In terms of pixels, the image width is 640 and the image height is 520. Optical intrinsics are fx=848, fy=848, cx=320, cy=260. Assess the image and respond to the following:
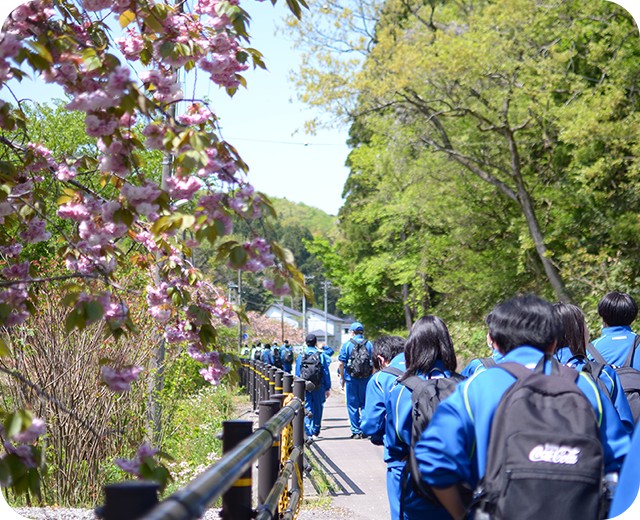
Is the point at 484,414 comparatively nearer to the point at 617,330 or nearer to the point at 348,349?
the point at 617,330

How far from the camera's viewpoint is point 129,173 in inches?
161

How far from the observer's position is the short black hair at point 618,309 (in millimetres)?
5868

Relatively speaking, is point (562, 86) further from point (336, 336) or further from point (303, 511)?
point (336, 336)

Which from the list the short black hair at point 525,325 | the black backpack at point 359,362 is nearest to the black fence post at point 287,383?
the black backpack at point 359,362

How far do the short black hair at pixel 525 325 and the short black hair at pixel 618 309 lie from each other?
2864 millimetres

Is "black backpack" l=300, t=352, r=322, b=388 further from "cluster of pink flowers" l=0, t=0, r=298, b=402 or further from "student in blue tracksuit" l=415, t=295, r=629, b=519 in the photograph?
"student in blue tracksuit" l=415, t=295, r=629, b=519

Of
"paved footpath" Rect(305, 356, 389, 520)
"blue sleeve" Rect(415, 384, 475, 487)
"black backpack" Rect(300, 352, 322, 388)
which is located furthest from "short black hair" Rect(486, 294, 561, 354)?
"black backpack" Rect(300, 352, 322, 388)

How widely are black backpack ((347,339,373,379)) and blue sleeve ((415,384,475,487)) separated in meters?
10.9

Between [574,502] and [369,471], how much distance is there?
831 centimetres

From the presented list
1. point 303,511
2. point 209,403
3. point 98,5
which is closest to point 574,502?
point 98,5

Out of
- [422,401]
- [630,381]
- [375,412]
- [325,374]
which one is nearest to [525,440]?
[422,401]

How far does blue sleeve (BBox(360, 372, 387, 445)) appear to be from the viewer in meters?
4.84

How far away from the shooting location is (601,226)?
1992cm

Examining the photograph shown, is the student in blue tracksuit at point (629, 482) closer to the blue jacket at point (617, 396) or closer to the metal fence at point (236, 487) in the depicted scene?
the metal fence at point (236, 487)
